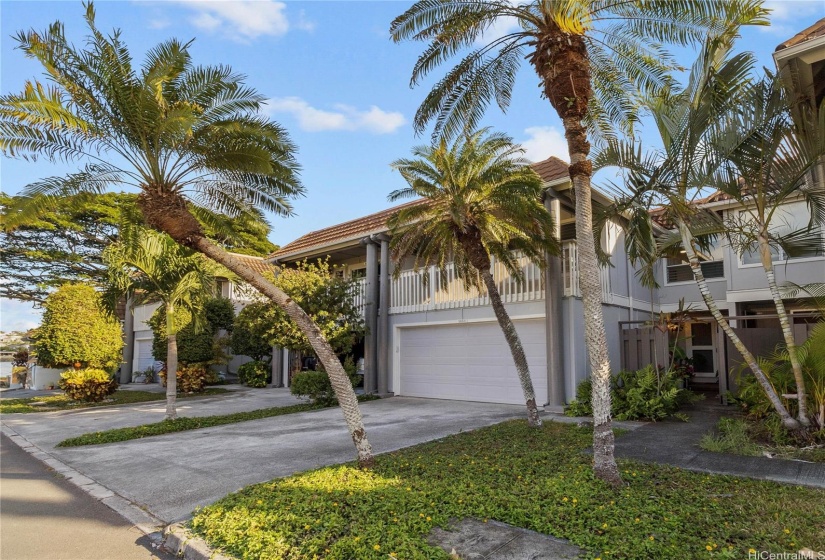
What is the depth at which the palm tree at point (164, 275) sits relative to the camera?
39.3 ft

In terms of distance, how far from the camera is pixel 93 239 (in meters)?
31.8

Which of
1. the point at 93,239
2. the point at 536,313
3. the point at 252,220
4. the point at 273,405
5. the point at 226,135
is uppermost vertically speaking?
the point at 93,239

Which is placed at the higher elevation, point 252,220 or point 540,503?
point 252,220

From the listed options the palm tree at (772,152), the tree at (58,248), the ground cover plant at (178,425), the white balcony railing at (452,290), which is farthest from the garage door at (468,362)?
the tree at (58,248)

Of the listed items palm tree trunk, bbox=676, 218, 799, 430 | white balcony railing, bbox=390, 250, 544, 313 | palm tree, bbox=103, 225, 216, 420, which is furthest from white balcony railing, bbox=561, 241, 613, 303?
palm tree, bbox=103, 225, 216, 420

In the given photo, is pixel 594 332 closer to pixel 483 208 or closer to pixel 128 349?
pixel 483 208

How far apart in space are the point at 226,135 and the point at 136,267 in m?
5.63

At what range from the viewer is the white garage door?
2800cm

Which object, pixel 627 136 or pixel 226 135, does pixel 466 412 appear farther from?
A: pixel 226 135

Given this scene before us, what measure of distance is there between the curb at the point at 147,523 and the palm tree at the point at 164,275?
13.8 ft

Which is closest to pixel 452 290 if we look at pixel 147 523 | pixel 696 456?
pixel 696 456

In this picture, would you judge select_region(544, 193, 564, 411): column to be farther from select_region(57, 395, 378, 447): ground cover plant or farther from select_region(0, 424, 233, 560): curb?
select_region(0, 424, 233, 560): curb

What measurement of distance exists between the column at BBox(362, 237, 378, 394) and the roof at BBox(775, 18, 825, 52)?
40.3 feet

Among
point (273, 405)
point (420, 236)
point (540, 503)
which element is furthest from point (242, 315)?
point (540, 503)
